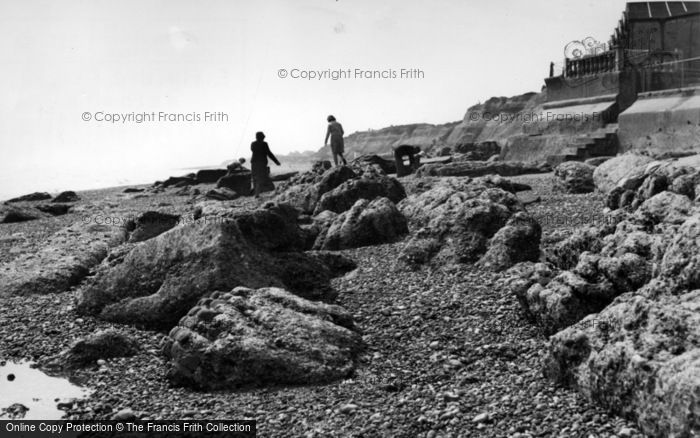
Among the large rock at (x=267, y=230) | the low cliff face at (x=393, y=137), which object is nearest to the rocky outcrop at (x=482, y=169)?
the large rock at (x=267, y=230)

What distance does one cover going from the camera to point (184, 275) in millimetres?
8875

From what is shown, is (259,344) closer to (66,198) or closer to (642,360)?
(642,360)

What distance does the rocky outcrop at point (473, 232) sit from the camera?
→ 32.7ft

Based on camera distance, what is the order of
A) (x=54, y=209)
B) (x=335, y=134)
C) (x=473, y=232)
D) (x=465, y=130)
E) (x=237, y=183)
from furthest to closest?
(x=465, y=130)
(x=54, y=209)
(x=237, y=183)
(x=335, y=134)
(x=473, y=232)

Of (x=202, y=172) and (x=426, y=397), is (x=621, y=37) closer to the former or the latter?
(x=202, y=172)

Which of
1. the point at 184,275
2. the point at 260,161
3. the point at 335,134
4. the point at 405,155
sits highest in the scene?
the point at 335,134

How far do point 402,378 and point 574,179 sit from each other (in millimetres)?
12221

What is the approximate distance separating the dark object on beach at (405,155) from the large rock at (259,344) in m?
19.1

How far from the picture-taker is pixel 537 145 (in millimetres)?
28031

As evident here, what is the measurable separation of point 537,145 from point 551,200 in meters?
13.2

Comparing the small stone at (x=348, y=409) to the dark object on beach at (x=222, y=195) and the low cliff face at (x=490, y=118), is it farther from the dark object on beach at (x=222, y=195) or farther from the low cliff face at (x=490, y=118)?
the low cliff face at (x=490, y=118)

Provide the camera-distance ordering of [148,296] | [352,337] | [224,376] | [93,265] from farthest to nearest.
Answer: [93,265] → [148,296] → [352,337] → [224,376]

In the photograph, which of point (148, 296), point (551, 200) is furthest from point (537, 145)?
point (148, 296)

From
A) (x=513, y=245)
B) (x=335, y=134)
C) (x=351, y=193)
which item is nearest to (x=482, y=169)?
(x=335, y=134)
